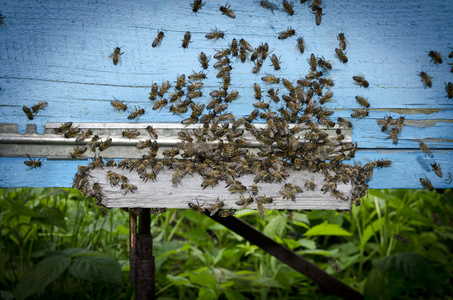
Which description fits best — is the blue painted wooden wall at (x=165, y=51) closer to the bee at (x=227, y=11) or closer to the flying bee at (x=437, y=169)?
the bee at (x=227, y=11)

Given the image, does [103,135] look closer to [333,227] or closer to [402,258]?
[333,227]

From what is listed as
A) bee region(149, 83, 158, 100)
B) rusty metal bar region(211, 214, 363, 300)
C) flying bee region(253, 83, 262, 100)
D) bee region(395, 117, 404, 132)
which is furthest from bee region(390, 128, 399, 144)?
bee region(149, 83, 158, 100)

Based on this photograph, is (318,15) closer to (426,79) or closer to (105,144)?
(426,79)

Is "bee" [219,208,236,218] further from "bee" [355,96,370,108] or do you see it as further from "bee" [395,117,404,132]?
"bee" [395,117,404,132]

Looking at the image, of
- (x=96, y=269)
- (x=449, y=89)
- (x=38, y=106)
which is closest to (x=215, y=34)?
(x=38, y=106)

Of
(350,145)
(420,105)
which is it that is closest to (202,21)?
(350,145)
